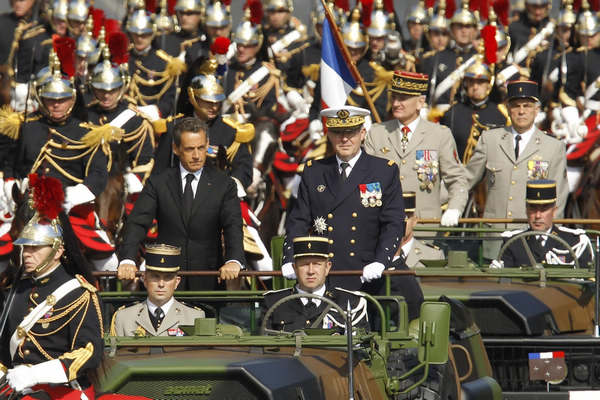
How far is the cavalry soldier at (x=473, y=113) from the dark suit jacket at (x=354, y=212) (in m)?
6.53

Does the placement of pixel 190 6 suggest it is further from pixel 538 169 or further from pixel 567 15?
pixel 538 169

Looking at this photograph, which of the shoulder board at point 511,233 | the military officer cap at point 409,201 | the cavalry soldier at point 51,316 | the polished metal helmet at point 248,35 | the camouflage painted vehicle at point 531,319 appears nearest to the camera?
the cavalry soldier at point 51,316

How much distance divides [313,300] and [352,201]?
1.52 meters

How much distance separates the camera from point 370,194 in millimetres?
14227

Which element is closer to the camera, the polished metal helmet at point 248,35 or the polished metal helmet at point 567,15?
the polished metal helmet at point 248,35

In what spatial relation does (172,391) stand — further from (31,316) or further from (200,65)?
(200,65)

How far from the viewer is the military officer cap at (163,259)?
13.2m

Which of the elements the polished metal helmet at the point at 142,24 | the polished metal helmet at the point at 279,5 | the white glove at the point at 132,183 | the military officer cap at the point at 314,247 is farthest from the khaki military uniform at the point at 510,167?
the polished metal helmet at the point at 279,5

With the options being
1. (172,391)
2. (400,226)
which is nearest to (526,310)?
(400,226)

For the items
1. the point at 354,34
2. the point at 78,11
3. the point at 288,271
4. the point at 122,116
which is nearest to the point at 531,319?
the point at 288,271

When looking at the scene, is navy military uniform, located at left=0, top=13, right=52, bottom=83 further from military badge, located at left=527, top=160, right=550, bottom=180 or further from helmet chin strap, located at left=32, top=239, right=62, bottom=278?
helmet chin strap, located at left=32, top=239, right=62, bottom=278

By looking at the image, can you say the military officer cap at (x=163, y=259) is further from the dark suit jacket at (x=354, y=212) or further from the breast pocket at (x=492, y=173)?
the breast pocket at (x=492, y=173)

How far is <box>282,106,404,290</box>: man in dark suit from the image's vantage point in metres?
14.2

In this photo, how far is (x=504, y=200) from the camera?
1830 cm
